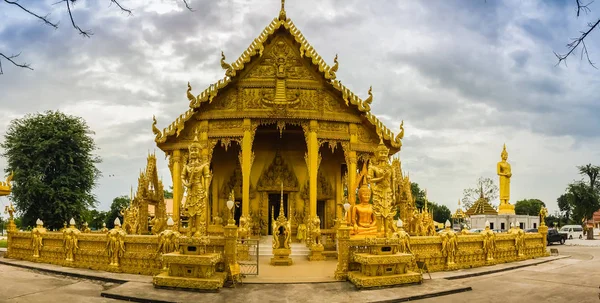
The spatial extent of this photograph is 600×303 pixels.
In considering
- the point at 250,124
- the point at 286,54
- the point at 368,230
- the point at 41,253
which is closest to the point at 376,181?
the point at 368,230

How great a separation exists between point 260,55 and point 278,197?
6.04 m

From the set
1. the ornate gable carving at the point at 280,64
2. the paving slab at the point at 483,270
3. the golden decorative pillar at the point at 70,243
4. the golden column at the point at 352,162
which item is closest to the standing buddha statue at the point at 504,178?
the paving slab at the point at 483,270

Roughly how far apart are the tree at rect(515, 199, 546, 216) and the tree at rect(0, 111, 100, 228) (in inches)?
2101

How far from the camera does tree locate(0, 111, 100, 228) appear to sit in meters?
24.1

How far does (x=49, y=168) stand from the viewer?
82.2 ft

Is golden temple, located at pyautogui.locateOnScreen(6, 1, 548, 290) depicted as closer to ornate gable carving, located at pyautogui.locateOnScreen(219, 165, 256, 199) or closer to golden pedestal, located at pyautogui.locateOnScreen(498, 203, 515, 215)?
ornate gable carving, located at pyautogui.locateOnScreen(219, 165, 256, 199)

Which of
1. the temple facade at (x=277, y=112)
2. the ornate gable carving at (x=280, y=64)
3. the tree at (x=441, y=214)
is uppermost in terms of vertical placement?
the ornate gable carving at (x=280, y=64)

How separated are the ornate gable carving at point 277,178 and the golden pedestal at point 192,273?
9417mm

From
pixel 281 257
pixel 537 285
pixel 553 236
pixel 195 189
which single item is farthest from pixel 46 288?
pixel 553 236

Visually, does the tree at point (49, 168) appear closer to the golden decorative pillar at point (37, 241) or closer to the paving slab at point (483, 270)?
the golden decorative pillar at point (37, 241)

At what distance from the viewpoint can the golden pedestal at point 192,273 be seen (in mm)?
9805

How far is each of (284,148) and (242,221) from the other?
532cm

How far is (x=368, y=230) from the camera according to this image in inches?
547

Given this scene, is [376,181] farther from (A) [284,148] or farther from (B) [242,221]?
(A) [284,148]
